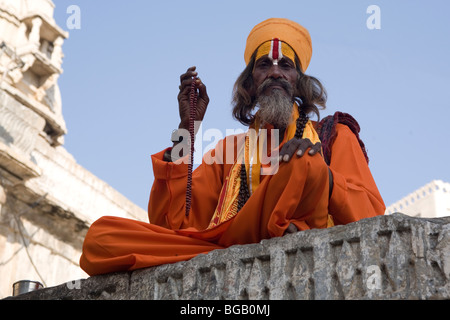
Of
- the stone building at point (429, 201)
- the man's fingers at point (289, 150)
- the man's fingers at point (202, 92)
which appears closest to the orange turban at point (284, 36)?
the man's fingers at point (202, 92)

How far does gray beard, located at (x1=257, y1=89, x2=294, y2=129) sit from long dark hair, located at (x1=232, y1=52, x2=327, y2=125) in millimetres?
248

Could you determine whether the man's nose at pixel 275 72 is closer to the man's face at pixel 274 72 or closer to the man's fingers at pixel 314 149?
the man's face at pixel 274 72

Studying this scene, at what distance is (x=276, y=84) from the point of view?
5.32 m

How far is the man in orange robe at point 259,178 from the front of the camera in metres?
4.30

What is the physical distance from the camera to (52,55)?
49.5 feet

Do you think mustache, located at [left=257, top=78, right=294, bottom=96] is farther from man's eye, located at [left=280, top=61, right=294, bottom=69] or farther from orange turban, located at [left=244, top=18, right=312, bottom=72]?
orange turban, located at [left=244, top=18, right=312, bottom=72]

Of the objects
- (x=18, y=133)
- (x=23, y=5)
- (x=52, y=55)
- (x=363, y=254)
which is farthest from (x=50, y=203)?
(x=363, y=254)

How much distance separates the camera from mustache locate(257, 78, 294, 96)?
17.4 ft

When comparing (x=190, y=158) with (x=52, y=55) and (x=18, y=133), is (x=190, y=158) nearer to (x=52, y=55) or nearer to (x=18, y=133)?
(x=18, y=133)

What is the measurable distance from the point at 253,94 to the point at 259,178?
84 centimetres

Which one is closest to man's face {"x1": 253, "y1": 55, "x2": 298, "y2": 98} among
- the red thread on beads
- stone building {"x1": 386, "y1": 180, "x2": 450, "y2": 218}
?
the red thread on beads

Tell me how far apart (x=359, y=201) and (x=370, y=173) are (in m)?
0.48

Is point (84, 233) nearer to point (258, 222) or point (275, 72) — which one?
point (275, 72)

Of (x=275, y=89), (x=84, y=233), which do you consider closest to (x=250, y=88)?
(x=275, y=89)
